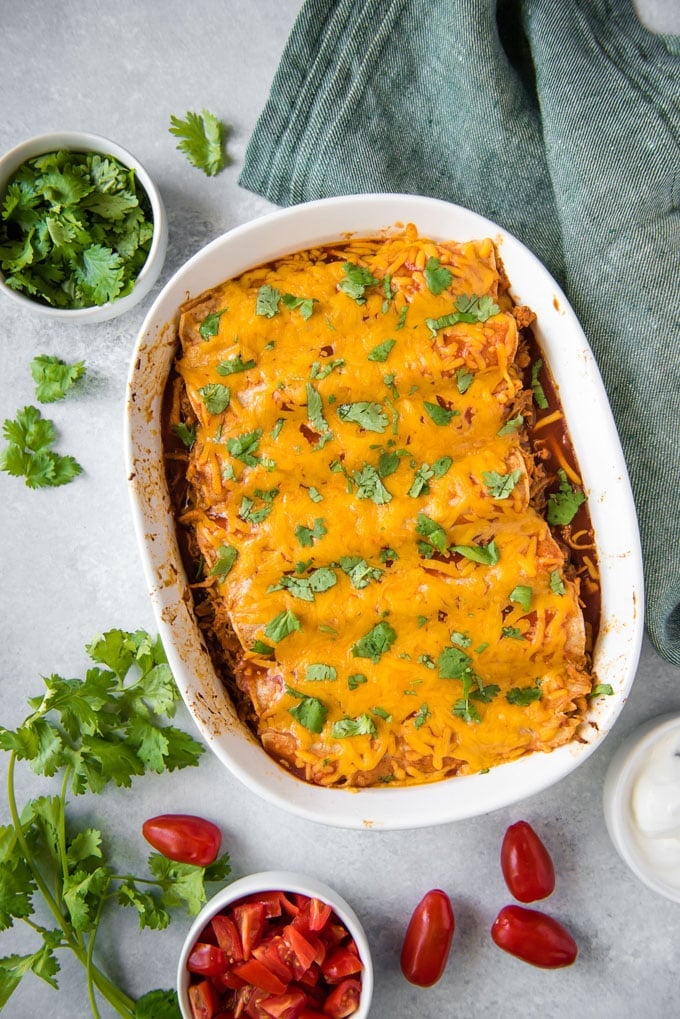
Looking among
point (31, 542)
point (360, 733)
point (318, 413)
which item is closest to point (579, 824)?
point (360, 733)

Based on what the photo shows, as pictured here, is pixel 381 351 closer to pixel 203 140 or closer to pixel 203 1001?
pixel 203 140

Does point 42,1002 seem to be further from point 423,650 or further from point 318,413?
point 318,413

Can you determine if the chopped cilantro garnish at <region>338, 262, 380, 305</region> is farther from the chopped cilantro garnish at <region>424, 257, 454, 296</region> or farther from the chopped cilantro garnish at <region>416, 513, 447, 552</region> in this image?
the chopped cilantro garnish at <region>416, 513, 447, 552</region>

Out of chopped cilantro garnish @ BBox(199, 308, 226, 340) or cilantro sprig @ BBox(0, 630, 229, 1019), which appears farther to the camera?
cilantro sprig @ BBox(0, 630, 229, 1019)

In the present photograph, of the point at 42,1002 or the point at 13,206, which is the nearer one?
the point at 13,206

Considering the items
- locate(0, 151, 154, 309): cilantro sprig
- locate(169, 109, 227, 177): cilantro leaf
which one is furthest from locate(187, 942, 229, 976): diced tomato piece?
locate(169, 109, 227, 177): cilantro leaf

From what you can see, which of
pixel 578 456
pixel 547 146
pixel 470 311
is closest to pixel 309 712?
pixel 578 456

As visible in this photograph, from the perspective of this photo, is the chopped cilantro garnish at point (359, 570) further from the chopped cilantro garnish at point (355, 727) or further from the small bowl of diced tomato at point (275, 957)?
the small bowl of diced tomato at point (275, 957)
